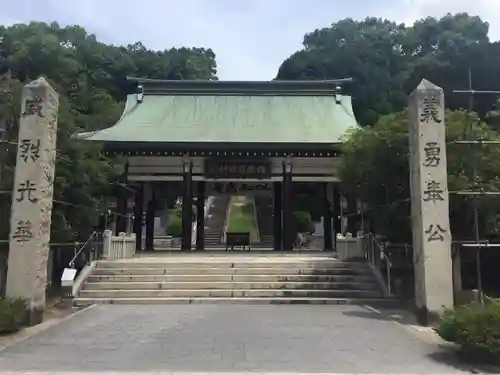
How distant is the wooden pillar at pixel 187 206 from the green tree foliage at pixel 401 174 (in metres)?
7.29

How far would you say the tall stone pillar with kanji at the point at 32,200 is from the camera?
916 cm

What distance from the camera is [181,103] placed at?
23719 mm

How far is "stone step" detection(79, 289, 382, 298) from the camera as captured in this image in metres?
12.0

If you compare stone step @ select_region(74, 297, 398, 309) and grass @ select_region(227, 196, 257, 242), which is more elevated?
grass @ select_region(227, 196, 257, 242)

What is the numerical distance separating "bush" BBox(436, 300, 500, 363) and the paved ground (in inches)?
16.5

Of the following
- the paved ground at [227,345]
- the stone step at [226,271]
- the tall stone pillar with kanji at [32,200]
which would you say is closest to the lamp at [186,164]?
the stone step at [226,271]

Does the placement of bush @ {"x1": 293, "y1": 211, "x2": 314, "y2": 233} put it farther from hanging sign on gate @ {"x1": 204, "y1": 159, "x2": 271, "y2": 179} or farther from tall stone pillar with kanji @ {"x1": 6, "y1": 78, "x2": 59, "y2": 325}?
tall stone pillar with kanji @ {"x1": 6, "y1": 78, "x2": 59, "y2": 325}

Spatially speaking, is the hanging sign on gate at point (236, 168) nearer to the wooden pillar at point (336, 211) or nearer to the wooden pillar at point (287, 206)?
the wooden pillar at point (287, 206)

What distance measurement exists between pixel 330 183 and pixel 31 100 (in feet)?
44.8

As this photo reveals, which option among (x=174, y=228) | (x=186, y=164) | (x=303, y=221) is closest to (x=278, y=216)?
(x=186, y=164)

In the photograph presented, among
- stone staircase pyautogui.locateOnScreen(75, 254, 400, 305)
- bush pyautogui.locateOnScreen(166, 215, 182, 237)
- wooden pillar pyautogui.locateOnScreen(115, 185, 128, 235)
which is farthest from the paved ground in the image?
bush pyautogui.locateOnScreen(166, 215, 182, 237)

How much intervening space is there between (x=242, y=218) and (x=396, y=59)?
2912 centimetres

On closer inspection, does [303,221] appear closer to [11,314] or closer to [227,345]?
[11,314]

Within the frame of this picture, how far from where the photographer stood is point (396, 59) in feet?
180
